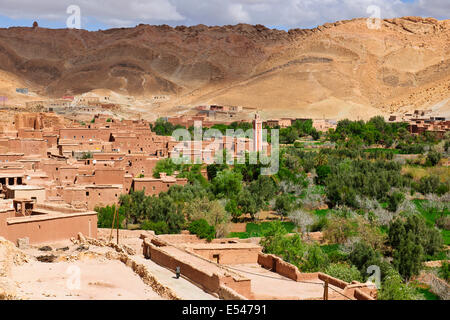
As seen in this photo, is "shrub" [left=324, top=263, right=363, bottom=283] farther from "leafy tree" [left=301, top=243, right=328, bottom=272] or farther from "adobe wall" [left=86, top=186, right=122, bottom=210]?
"adobe wall" [left=86, top=186, right=122, bottom=210]

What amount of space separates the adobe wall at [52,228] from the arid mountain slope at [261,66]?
51.6 m

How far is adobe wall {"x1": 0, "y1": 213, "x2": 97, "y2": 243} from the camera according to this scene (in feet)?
41.6

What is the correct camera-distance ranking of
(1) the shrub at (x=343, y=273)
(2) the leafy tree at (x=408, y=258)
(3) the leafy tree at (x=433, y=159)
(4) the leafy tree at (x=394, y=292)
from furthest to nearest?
(3) the leafy tree at (x=433, y=159) < (2) the leafy tree at (x=408, y=258) < (1) the shrub at (x=343, y=273) < (4) the leafy tree at (x=394, y=292)

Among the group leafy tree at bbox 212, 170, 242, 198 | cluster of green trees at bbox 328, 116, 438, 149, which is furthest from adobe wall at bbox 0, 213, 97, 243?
cluster of green trees at bbox 328, 116, 438, 149

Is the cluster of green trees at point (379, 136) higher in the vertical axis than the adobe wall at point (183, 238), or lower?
higher

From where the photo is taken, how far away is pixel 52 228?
43.0 ft

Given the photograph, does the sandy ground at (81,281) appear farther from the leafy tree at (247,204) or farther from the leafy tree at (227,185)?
the leafy tree at (227,185)

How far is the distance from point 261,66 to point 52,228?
7956 centimetres

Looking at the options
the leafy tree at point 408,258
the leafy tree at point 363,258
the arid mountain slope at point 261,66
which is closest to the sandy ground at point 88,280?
the leafy tree at point 363,258

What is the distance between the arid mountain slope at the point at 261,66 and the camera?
7081 centimetres

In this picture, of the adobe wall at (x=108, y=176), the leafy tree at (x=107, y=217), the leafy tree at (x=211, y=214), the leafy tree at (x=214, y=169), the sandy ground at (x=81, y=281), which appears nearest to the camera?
the sandy ground at (x=81, y=281)

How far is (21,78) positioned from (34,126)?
5071 cm
